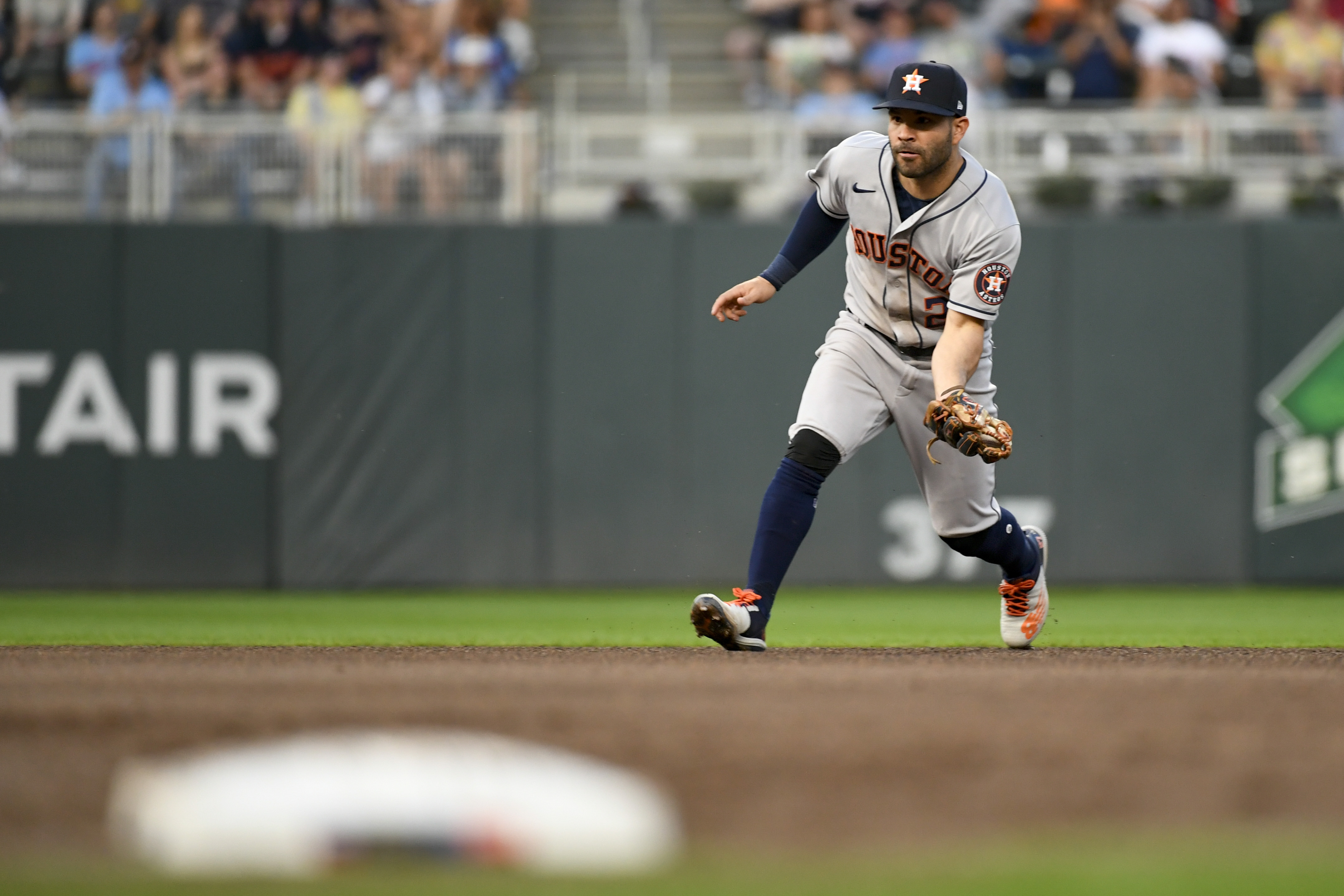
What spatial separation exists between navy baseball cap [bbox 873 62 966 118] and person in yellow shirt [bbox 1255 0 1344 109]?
6.60 meters

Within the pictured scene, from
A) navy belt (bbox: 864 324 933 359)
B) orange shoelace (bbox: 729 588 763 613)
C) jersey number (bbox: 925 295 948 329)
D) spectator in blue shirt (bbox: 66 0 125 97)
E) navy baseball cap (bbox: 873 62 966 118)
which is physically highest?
spectator in blue shirt (bbox: 66 0 125 97)

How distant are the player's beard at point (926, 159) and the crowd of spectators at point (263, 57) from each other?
587 cm

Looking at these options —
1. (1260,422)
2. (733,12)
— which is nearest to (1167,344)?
(1260,422)

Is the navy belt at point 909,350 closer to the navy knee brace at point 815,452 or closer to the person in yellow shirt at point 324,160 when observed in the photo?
the navy knee brace at point 815,452

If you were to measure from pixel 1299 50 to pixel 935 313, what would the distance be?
7.45m

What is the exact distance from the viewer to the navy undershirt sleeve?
19.6 ft

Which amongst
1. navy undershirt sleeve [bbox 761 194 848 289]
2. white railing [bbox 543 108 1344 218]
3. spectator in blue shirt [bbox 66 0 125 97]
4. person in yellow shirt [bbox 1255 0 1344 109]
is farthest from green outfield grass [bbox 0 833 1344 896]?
spectator in blue shirt [bbox 66 0 125 97]

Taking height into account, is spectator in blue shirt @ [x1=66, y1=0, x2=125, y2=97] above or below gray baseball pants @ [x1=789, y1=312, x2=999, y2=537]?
above

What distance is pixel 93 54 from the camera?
11414 millimetres

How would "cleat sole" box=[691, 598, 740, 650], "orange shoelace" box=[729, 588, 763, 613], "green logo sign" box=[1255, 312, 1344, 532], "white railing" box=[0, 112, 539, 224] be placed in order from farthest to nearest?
"white railing" box=[0, 112, 539, 224] < "green logo sign" box=[1255, 312, 1344, 532] < "orange shoelace" box=[729, 588, 763, 613] < "cleat sole" box=[691, 598, 740, 650]

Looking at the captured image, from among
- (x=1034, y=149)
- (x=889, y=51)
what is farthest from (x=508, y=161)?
(x=889, y=51)

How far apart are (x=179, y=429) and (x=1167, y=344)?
19.7 ft

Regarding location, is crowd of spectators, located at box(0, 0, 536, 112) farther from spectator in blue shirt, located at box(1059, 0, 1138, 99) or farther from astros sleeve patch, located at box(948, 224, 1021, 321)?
astros sleeve patch, located at box(948, 224, 1021, 321)

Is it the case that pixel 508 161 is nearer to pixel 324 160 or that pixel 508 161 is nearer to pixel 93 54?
pixel 324 160
